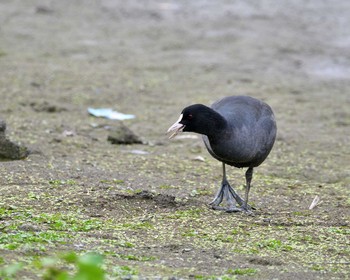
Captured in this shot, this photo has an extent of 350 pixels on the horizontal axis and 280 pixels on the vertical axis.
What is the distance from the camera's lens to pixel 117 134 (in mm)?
8508

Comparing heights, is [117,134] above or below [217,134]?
below

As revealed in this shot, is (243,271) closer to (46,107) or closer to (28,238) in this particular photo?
(28,238)

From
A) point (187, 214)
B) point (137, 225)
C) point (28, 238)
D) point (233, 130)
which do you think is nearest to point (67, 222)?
point (137, 225)

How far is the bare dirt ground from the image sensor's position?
512 centimetres

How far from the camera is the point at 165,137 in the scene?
8992 mm

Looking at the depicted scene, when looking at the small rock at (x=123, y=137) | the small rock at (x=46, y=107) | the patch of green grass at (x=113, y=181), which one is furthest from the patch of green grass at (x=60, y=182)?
the small rock at (x=46, y=107)

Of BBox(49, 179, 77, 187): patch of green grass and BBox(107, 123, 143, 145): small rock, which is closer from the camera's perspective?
BBox(49, 179, 77, 187): patch of green grass

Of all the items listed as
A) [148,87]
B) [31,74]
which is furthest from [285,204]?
[31,74]

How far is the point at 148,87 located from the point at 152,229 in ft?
19.2

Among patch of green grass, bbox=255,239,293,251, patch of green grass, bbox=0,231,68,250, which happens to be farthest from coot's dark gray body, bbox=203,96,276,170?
patch of green grass, bbox=0,231,68,250

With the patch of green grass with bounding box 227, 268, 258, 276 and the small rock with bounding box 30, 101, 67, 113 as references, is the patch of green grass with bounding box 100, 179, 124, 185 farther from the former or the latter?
the small rock with bounding box 30, 101, 67, 113

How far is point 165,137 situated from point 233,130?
2903mm

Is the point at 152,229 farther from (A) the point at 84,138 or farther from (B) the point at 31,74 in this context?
(B) the point at 31,74

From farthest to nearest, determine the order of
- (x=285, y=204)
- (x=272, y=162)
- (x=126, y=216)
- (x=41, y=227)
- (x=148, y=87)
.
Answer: (x=148, y=87)
(x=272, y=162)
(x=285, y=204)
(x=126, y=216)
(x=41, y=227)
